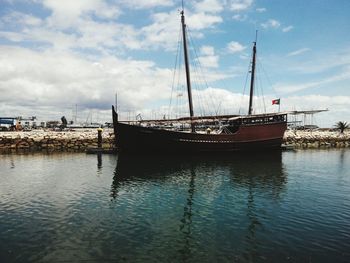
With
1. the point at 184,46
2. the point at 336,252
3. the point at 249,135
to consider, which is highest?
the point at 184,46

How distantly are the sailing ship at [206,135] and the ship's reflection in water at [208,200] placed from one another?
3888 millimetres

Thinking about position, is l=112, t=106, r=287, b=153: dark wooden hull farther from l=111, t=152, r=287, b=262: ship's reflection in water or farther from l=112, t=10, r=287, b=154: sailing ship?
l=111, t=152, r=287, b=262: ship's reflection in water

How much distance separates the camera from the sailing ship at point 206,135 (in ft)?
130

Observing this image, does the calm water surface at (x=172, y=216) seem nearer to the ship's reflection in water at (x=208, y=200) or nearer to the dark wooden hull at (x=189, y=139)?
the ship's reflection in water at (x=208, y=200)

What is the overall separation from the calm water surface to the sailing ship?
35.0 feet

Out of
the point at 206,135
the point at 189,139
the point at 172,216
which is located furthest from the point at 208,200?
the point at 206,135

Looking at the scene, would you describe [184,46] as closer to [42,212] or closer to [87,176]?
[87,176]

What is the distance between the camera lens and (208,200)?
19031 mm

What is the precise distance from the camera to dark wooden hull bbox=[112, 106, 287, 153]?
1554 inches

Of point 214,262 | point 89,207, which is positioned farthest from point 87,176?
point 214,262

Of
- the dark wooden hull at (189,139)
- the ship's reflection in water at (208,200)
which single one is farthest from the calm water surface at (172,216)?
the dark wooden hull at (189,139)

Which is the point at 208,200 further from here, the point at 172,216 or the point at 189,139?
the point at 189,139

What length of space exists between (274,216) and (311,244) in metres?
3.78

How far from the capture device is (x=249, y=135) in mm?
46562
